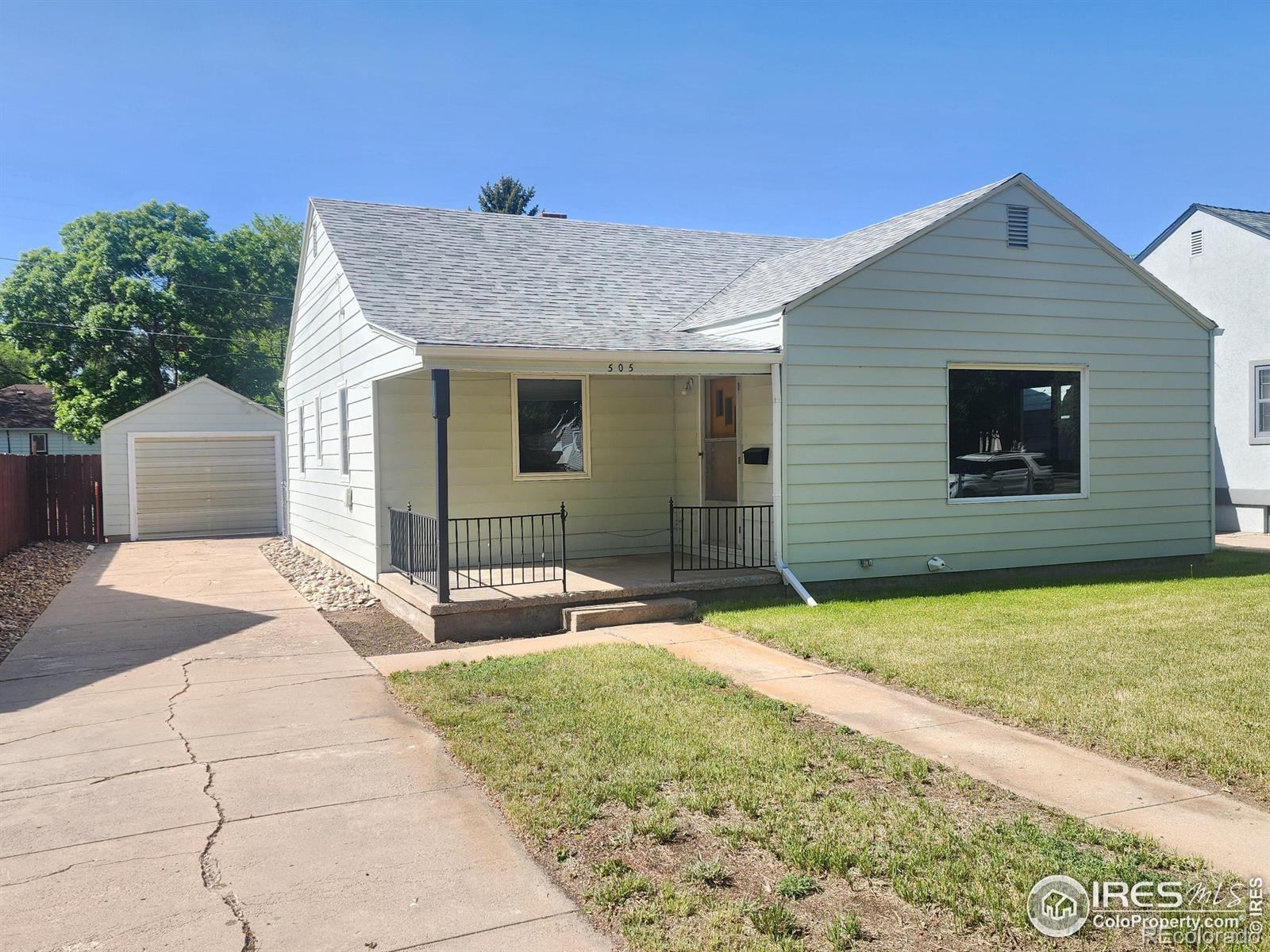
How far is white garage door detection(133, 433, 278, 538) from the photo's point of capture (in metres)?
19.3

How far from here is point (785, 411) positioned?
9539 mm

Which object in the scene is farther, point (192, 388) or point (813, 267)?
point (192, 388)

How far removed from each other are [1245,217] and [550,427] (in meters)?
14.0

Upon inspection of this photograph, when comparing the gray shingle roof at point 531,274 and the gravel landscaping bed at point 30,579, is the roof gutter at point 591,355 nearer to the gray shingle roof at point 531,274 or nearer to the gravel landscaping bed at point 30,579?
the gray shingle roof at point 531,274

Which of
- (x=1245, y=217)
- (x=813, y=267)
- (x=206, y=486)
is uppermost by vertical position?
(x=1245, y=217)

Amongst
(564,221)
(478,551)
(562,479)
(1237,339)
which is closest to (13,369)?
(564,221)

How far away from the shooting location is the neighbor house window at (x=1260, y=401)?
51.5 ft

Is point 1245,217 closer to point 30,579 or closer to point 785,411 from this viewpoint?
point 785,411

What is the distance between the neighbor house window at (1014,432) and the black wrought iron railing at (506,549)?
472 centimetres

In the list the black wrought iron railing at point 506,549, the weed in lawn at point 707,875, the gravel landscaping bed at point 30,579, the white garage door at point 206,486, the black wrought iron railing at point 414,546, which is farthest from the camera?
the white garage door at point 206,486

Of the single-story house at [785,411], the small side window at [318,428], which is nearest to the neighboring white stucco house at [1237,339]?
the single-story house at [785,411]

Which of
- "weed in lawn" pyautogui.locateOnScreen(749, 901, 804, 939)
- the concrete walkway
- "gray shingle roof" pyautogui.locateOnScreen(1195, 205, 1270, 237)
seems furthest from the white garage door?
"gray shingle roof" pyautogui.locateOnScreen(1195, 205, 1270, 237)

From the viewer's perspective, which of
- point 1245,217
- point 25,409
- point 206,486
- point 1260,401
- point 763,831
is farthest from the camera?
point 25,409

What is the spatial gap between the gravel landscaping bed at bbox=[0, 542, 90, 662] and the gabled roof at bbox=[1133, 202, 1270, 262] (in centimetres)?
1935
